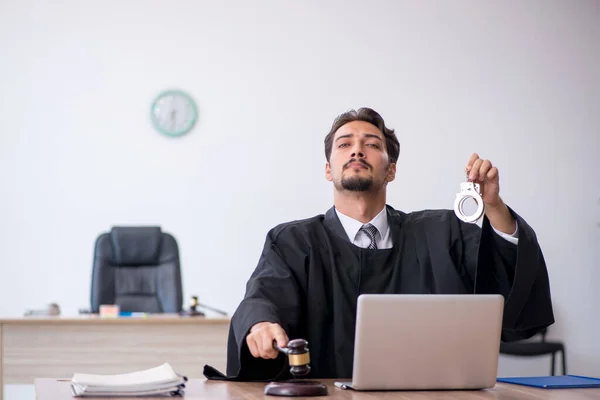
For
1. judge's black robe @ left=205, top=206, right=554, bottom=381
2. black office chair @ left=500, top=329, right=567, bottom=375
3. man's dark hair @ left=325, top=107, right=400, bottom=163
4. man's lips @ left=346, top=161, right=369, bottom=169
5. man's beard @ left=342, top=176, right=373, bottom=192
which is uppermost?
man's dark hair @ left=325, top=107, right=400, bottom=163

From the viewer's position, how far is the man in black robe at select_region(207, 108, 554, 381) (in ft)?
6.84

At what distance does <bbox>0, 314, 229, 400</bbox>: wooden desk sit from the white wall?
1811 millimetres

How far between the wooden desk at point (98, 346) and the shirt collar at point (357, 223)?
165 centimetres

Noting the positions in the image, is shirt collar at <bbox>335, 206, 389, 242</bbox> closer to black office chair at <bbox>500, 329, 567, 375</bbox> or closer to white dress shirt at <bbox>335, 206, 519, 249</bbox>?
white dress shirt at <bbox>335, 206, 519, 249</bbox>

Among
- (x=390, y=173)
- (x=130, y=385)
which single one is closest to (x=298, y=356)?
(x=130, y=385)

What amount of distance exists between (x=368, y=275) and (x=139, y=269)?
8.81 ft

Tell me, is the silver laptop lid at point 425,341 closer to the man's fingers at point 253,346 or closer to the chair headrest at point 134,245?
the man's fingers at point 253,346

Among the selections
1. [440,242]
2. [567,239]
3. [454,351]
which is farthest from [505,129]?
[454,351]

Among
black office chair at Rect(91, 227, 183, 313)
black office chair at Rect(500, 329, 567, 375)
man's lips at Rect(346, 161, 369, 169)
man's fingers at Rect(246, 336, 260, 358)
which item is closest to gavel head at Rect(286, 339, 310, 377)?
man's fingers at Rect(246, 336, 260, 358)

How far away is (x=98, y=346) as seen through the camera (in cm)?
378

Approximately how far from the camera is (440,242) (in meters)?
2.35

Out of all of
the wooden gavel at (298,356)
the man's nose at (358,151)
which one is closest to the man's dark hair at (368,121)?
the man's nose at (358,151)

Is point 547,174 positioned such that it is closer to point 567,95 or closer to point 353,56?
point 567,95

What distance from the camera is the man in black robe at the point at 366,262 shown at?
2084mm
